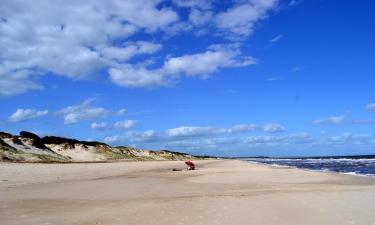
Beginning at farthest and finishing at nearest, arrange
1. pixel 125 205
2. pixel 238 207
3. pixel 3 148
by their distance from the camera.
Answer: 1. pixel 3 148
2. pixel 125 205
3. pixel 238 207

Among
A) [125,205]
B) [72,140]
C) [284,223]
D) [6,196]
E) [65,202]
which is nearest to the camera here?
[284,223]

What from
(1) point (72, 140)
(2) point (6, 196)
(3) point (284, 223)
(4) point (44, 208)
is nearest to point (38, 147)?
(1) point (72, 140)

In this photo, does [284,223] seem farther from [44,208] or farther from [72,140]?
[72,140]

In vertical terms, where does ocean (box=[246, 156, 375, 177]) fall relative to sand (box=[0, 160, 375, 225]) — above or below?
above

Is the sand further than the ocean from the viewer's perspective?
No

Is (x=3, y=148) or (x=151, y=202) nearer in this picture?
(x=151, y=202)

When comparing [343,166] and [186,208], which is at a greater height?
[343,166]

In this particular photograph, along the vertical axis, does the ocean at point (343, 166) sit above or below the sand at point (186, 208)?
above

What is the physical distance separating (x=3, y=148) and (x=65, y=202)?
3405 centimetres

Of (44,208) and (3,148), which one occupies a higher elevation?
(3,148)

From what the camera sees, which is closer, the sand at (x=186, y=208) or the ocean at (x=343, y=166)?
the sand at (x=186, y=208)

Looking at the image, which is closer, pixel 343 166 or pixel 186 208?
pixel 186 208

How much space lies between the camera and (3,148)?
4538 centimetres

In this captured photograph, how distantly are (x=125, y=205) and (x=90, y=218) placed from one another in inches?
101
